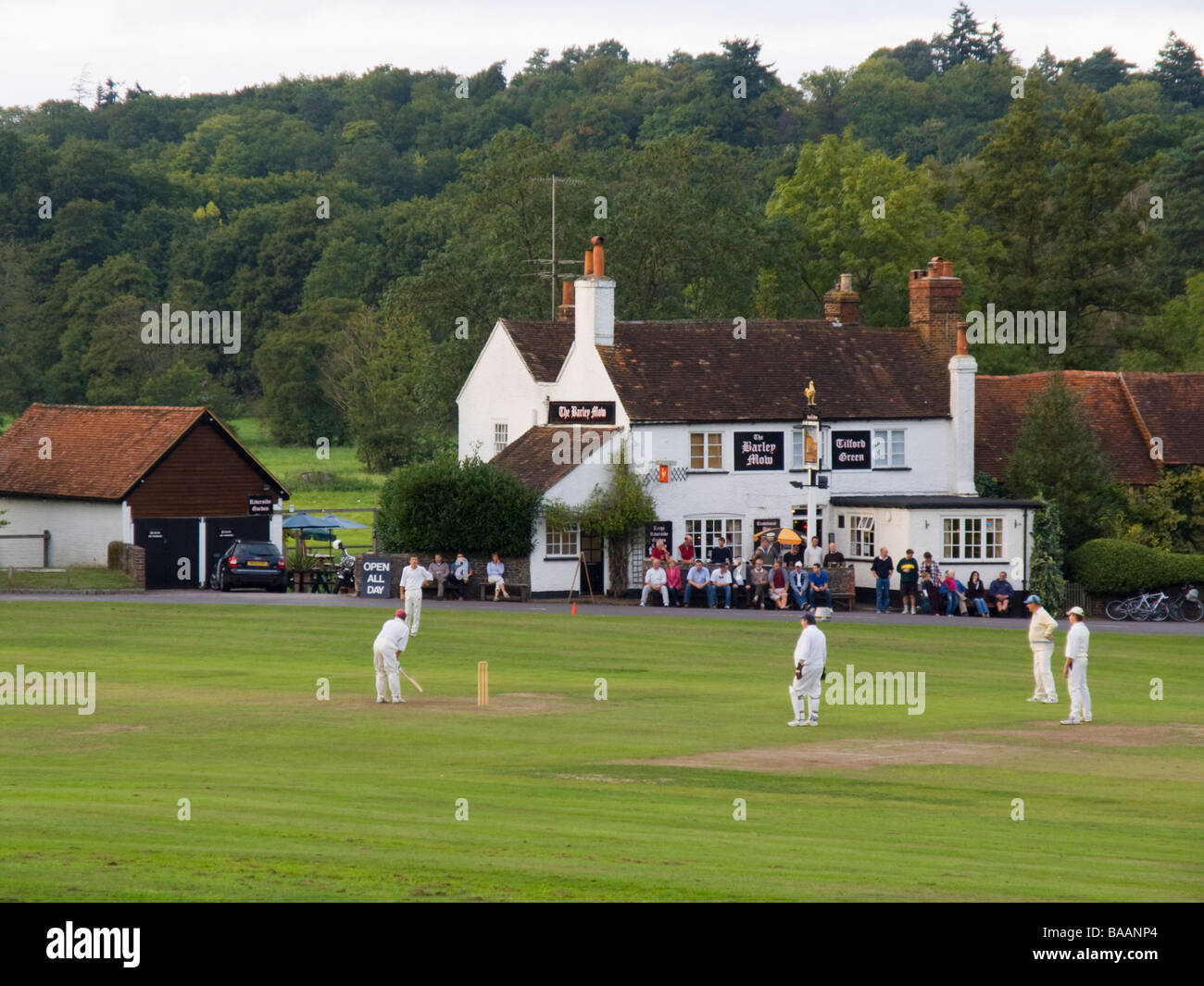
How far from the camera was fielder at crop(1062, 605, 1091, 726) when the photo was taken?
2675 cm

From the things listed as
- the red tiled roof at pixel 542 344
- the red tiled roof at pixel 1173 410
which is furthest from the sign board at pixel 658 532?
the red tiled roof at pixel 1173 410

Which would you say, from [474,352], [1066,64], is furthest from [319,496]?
[1066,64]

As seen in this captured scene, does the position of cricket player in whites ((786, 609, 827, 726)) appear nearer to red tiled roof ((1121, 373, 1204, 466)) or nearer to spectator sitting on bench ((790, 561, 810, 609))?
spectator sitting on bench ((790, 561, 810, 609))

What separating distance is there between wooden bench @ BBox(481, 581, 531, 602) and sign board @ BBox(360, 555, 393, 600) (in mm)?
2539

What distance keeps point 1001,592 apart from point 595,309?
14.0 metres

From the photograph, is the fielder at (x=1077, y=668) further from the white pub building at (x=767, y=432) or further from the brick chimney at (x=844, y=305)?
the brick chimney at (x=844, y=305)

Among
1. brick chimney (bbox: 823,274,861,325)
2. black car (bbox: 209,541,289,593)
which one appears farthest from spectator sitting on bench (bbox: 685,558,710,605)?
brick chimney (bbox: 823,274,861,325)

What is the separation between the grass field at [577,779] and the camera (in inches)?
571

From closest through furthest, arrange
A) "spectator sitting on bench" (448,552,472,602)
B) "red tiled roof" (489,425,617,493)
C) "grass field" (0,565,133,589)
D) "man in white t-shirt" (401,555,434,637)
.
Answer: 1. "man in white t-shirt" (401,555,434,637)
2. "spectator sitting on bench" (448,552,472,602)
3. "red tiled roof" (489,425,617,493)
4. "grass field" (0,565,133,589)

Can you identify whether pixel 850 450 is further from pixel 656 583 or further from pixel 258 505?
pixel 258 505

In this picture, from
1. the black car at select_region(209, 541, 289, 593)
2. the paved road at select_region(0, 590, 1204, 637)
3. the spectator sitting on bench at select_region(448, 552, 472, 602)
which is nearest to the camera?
the paved road at select_region(0, 590, 1204, 637)
